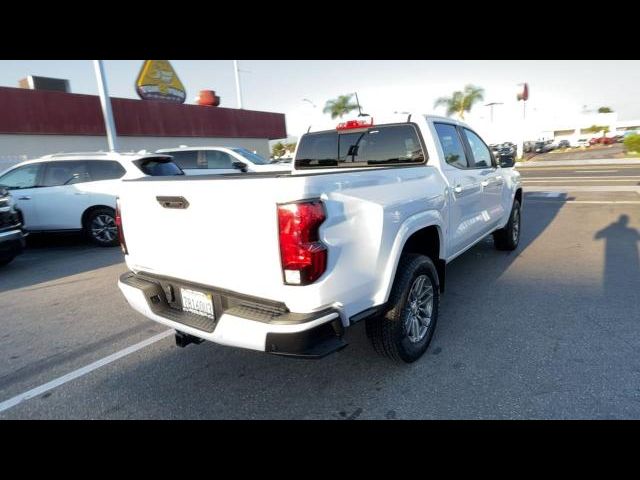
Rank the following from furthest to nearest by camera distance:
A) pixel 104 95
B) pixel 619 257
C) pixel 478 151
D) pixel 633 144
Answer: pixel 633 144 < pixel 104 95 < pixel 619 257 < pixel 478 151

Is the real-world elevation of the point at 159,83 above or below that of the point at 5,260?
above

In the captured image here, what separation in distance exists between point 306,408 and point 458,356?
132cm

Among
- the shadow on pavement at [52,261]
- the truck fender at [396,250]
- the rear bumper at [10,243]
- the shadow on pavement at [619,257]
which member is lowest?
the shadow on pavement at [619,257]

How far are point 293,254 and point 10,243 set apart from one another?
6.00m

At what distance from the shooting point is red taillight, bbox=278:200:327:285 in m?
2.01

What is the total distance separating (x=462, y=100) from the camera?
42.0 meters

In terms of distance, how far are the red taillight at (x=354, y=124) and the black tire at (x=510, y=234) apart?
314cm

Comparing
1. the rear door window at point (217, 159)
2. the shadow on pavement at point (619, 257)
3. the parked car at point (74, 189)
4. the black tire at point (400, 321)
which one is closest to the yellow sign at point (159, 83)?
the rear door window at point (217, 159)

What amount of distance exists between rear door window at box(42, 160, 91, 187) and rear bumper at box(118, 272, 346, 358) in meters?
6.50

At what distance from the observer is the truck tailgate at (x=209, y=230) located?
210cm

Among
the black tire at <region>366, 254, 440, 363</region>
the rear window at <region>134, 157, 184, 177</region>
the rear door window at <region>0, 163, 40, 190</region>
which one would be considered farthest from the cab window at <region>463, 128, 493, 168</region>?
the rear door window at <region>0, 163, 40, 190</region>

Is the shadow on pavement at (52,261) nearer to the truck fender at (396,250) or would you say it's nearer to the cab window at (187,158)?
the cab window at (187,158)

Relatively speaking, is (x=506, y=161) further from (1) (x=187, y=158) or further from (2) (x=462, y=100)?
(2) (x=462, y=100)

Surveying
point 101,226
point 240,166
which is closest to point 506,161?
point 101,226
